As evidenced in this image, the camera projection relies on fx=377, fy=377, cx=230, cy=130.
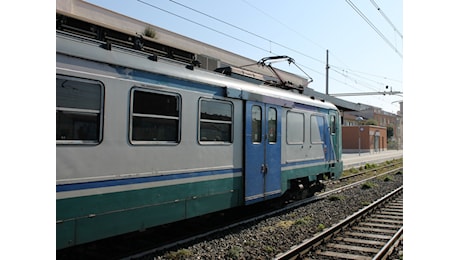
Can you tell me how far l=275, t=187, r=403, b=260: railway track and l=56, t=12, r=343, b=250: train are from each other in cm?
168

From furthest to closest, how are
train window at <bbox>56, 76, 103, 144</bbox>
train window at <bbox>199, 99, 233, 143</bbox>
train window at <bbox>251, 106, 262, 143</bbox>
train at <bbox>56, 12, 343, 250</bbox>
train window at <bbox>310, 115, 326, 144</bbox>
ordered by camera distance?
train window at <bbox>310, 115, 326, 144</bbox>
train window at <bbox>251, 106, 262, 143</bbox>
train window at <bbox>199, 99, 233, 143</bbox>
train at <bbox>56, 12, 343, 250</bbox>
train window at <bbox>56, 76, 103, 144</bbox>

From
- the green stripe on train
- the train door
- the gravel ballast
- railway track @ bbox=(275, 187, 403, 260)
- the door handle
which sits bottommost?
railway track @ bbox=(275, 187, 403, 260)

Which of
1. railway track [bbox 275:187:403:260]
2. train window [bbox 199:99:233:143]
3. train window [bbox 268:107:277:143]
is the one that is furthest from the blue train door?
railway track [bbox 275:187:403:260]

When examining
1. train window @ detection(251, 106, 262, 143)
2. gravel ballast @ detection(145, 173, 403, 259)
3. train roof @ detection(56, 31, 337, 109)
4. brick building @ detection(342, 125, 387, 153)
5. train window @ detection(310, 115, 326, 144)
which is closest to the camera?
Answer: train roof @ detection(56, 31, 337, 109)

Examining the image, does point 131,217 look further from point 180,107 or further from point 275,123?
point 275,123

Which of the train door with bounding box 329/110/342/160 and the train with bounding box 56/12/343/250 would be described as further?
the train door with bounding box 329/110/342/160

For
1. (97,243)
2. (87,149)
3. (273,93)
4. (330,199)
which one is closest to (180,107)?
(87,149)

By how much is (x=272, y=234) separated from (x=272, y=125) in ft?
8.43

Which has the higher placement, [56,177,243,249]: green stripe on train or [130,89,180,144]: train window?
[130,89,180,144]: train window

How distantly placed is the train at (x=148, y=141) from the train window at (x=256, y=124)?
0.08 feet

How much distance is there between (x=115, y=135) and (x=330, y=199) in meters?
8.20

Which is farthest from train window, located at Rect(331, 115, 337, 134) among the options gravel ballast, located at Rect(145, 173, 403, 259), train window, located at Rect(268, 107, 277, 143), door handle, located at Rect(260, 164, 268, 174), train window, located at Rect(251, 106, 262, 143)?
train window, located at Rect(251, 106, 262, 143)

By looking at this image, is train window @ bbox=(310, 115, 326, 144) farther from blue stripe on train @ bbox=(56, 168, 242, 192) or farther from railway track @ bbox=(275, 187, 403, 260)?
blue stripe on train @ bbox=(56, 168, 242, 192)

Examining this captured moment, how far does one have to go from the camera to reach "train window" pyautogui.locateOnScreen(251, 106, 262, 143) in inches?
324
